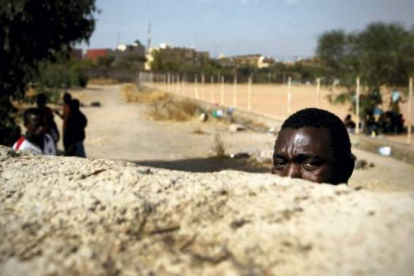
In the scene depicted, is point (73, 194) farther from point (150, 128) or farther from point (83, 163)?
point (150, 128)

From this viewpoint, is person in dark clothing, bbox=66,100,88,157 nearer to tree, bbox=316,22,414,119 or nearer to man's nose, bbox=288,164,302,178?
man's nose, bbox=288,164,302,178

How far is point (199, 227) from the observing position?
0.93m

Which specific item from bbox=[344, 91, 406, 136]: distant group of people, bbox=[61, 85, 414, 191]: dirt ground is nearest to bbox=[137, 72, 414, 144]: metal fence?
bbox=[344, 91, 406, 136]: distant group of people

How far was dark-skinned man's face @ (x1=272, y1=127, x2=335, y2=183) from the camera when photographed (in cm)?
193

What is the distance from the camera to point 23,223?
0.95 metres

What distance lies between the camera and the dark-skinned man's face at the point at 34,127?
14.1 ft

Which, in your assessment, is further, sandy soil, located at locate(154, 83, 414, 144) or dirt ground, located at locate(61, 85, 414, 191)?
sandy soil, located at locate(154, 83, 414, 144)

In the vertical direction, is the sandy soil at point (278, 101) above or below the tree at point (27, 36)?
below

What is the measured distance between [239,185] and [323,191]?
183 millimetres

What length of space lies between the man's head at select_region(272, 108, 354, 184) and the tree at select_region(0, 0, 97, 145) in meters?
6.07

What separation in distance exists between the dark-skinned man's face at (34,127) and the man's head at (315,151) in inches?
113

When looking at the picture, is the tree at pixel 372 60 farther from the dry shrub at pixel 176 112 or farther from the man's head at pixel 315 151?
the man's head at pixel 315 151

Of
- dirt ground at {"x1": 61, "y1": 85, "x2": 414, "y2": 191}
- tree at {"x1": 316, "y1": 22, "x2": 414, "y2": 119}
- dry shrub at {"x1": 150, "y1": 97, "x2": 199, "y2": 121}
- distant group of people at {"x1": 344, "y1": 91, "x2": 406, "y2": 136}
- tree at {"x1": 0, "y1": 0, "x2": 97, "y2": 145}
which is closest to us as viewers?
tree at {"x1": 0, "y1": 0, "x2": 97, "y2": 145}

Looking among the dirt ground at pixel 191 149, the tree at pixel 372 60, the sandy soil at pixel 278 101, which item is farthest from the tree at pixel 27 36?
the tree at pixel 372 60
